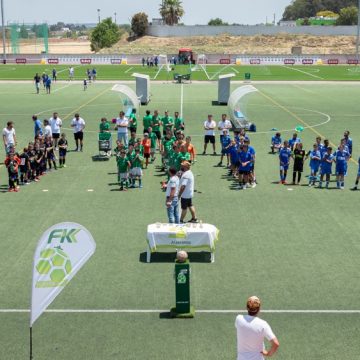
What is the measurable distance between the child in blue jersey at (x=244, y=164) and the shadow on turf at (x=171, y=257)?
633cm

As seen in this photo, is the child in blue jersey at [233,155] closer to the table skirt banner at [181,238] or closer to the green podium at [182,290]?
the table skirt banner at [181,238]

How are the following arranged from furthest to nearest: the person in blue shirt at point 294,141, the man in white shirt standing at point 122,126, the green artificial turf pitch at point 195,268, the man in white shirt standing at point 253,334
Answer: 1. the man in white shirt standing at point 122,126
2. the person in blue shirt at point 294,141
3. the green artificial turf pitch at point 195,268
4. the man in white shirt standing at point 253,334

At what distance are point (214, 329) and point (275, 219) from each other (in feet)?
22.0

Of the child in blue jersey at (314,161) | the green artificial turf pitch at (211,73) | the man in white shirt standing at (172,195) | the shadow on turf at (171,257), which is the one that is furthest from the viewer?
the green artificial turf pitch at (211,73)

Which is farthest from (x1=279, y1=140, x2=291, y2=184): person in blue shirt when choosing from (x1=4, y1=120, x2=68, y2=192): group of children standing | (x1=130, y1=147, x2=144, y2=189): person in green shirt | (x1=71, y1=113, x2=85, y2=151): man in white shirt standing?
(x1=71, y1=113, x2=85, y2=151): man in white shirt standing

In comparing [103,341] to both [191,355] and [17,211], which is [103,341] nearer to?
[191,355]

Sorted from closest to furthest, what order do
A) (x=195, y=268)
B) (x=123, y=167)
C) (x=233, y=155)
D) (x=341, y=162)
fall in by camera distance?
(x=195, y=268), (x=123, y=167), (x=341, y=162), (x=233, y=155)

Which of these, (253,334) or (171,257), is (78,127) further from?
(253,334)

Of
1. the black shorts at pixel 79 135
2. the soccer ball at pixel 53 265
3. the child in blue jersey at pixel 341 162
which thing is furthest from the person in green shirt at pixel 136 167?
the soccer ball at pixel 53 265

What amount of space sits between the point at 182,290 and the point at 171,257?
2946 mm

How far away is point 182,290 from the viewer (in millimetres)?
10930

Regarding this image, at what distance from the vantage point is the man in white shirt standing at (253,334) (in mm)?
7457

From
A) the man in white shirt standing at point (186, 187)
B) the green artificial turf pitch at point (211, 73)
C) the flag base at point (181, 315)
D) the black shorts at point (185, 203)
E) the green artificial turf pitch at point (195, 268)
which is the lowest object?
the green artificial turf pitch at point (211, 73)

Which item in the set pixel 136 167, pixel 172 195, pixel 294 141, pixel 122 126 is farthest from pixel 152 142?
pixel 172 195
